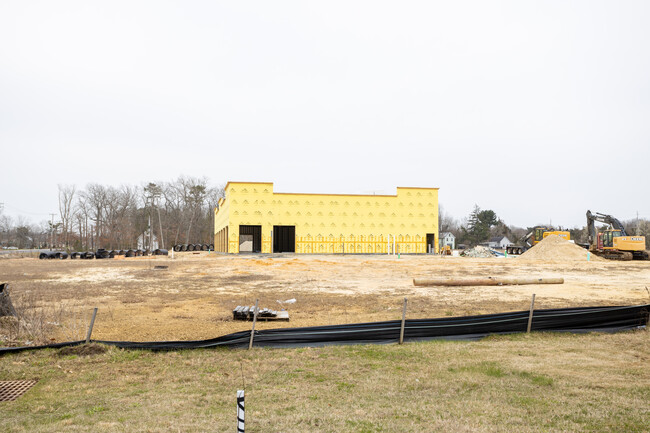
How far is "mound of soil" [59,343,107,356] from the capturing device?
1048 centimetres

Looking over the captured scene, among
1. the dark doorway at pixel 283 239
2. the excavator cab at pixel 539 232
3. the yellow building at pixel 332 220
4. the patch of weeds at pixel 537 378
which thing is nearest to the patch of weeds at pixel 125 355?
the patch of weeds at pixel 537 378

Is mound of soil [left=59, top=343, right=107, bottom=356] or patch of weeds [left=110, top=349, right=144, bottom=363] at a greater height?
mound of soil [left=59, top=343, right=107, bottom=356]

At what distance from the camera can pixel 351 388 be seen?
8336 mm

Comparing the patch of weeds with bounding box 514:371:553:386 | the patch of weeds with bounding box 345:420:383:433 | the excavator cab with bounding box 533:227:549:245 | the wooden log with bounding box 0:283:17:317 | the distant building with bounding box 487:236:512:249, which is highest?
the excavator cab with bounding box 533:227:549:245

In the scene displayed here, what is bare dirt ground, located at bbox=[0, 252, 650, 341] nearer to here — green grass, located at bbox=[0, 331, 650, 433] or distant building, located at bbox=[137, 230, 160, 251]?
green grass, located at bbox=[0, 331, 650, 433]

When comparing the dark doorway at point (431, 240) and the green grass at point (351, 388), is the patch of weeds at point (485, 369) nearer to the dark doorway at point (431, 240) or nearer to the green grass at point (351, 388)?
the green grass at point (351, 388)

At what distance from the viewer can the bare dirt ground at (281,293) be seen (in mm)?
14930

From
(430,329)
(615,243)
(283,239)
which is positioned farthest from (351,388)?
(283,239)

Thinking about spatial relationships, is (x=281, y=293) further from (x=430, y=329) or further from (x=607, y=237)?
(x=607, y=237)

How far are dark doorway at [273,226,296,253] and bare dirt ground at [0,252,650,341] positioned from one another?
1966 centimetres

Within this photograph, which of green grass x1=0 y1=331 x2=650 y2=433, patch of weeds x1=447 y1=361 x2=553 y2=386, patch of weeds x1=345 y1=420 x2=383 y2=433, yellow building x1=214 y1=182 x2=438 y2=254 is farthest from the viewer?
yellow building x1=214 y1=182 x2=438 y2=254

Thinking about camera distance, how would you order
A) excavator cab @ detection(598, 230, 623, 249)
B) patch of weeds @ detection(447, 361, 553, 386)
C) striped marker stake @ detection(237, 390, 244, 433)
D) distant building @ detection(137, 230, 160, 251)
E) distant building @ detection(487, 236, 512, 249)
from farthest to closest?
distant building @ detection(487, 236, 512, 249)
distant building @ detection(137, 230, 160, 251)
excavator cab @ detection(598, 230, 623, 249)
patch of weeds @ detection(447, 361, 553, 386)
striped marker stake @ detection(237, 390, 244, 433)

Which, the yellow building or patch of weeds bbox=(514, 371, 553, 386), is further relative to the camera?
the yellow building

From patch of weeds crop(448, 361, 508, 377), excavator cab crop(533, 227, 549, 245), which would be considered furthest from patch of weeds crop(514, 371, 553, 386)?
excavator cab crop(533, 227, 549, 245)
